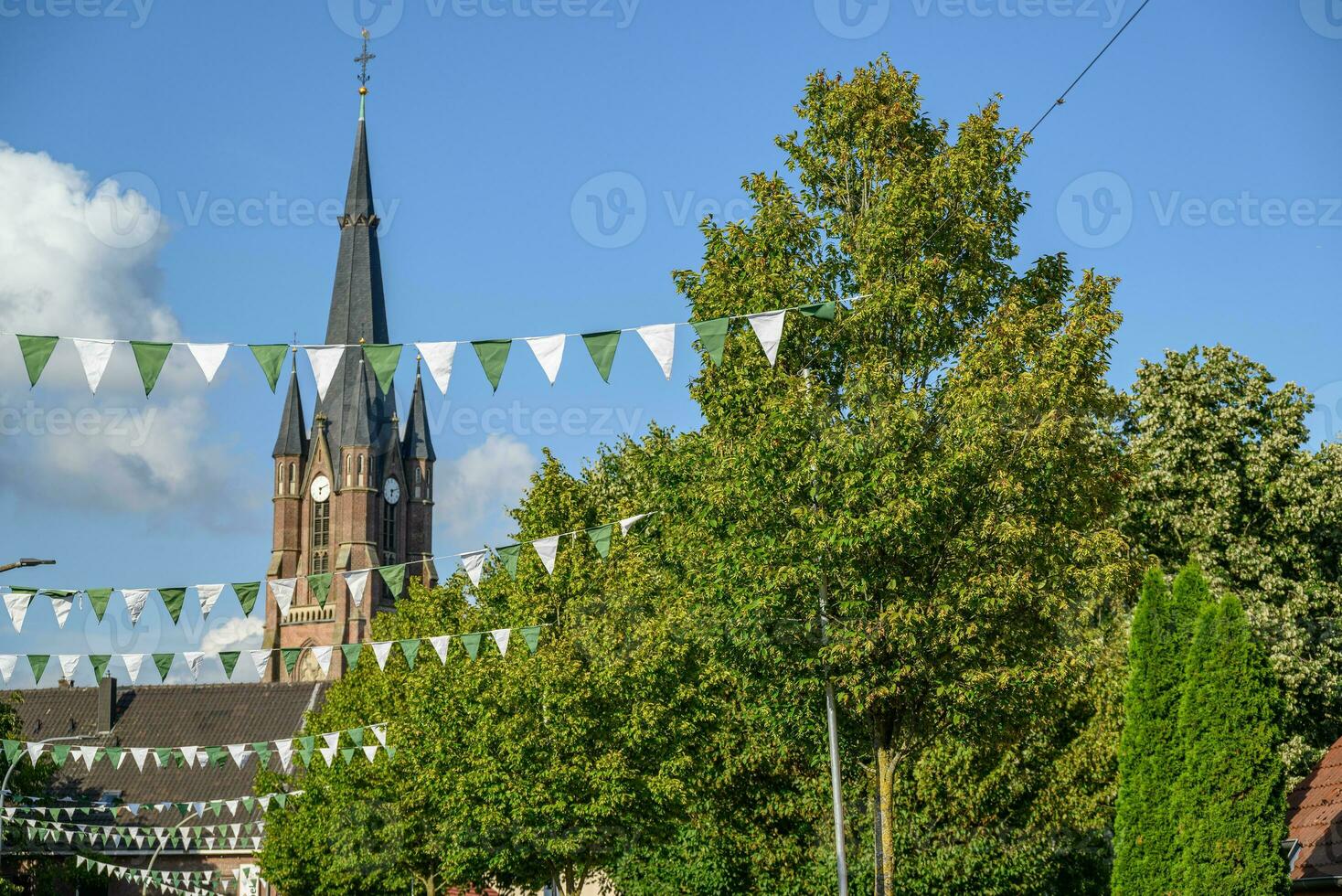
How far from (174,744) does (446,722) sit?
3787 cm

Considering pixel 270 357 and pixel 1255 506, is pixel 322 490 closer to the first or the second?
pixel 1255 506

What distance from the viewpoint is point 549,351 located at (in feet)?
50.5

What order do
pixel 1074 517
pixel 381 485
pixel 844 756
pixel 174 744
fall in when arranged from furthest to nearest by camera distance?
pixel 381 485
pixel 174 744
pixel 844 756
pixel 1074 517

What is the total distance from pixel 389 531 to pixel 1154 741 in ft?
312

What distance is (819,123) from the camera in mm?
23531

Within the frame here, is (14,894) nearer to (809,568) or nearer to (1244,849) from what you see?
(809,568)

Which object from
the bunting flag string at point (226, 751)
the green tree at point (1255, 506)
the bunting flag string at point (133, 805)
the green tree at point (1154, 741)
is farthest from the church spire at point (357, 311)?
the green tree at point (1154, 741)

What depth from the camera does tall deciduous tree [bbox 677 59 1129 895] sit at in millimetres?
20078

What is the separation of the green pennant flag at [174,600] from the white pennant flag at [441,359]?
7.53 metres

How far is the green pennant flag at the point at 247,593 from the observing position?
2100cm

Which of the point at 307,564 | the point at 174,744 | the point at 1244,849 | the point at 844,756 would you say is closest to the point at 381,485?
the point at 307,564

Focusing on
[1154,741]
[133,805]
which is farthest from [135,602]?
[133,805]

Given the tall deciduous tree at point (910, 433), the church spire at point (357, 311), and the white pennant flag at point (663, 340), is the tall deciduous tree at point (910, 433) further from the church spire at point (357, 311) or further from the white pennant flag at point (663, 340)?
the church spire at point (357, 311)

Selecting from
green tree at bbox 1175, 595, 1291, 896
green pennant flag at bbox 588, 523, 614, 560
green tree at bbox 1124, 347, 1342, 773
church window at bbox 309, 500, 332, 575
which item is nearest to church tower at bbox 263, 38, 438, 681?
church window at bbox 309, 500, 332, 575
